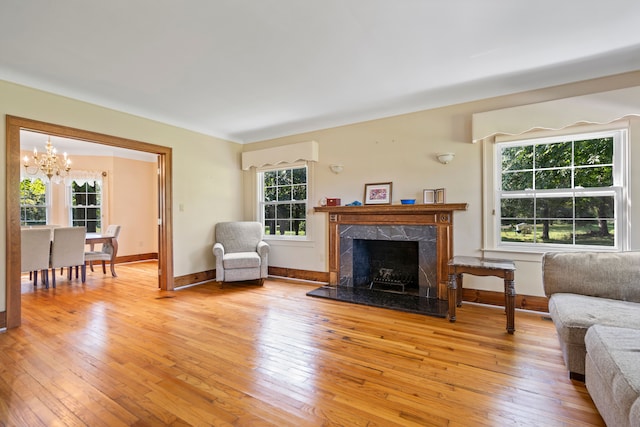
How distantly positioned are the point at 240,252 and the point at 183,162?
1.64 m

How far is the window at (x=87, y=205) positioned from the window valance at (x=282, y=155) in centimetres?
377

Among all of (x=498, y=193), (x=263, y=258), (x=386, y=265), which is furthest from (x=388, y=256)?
(x=263, y=258)

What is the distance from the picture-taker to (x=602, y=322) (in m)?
1.82

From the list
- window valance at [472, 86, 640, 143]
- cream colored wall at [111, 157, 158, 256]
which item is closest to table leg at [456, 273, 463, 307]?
window valance at [472, 86, 640, 143]

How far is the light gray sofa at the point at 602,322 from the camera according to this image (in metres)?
1.30

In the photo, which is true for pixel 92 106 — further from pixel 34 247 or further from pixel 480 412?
pixel 480 412

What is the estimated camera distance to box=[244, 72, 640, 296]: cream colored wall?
320 centimetres

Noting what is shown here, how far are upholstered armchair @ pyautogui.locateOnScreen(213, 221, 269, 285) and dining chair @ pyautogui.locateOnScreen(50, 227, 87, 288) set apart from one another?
6.75ft

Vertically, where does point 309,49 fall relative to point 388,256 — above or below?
above

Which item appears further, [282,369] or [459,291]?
[459,291]

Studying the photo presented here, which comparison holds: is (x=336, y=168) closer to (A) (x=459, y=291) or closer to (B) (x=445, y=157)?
(B) (x=445, y=157)

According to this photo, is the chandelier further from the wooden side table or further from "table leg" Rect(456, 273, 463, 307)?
"table leg" Rect(456, 273, 463, 307)

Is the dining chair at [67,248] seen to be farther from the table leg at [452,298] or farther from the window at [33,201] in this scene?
the table leg at [452,298]

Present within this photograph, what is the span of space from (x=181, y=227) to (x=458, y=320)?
3873 mm
